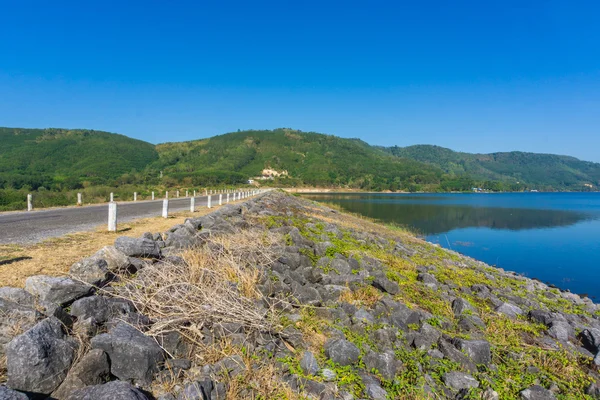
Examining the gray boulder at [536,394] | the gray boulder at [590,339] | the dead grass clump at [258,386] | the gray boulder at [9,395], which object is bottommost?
the gray boulder at [590,339]

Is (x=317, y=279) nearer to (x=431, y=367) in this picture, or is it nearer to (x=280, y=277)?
(x=280, y=277)

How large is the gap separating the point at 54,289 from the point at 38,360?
1.19m

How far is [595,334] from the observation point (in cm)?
701

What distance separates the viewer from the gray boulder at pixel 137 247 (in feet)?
Answer: 19.7

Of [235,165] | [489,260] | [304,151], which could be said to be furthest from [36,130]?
[489,260]

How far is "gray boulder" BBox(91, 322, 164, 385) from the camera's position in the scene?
3.48 meters

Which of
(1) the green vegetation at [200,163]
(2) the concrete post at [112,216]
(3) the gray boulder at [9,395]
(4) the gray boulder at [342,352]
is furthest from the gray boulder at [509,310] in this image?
(1) the green vegetation at [200,163]

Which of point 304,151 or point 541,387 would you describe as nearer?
point 541,387

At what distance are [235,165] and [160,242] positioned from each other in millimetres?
151460

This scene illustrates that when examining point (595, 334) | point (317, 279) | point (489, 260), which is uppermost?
point (317, 279)

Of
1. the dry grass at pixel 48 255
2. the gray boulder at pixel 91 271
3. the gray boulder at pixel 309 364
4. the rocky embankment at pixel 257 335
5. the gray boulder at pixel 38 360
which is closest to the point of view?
the gray boulder at pixel 38 360

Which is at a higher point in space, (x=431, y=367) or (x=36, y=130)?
(x=36, y=130)

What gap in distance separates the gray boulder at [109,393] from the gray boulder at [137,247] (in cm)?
325

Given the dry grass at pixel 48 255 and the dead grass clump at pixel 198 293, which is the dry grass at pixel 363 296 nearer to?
the dead grass clump at pixel 198 293
